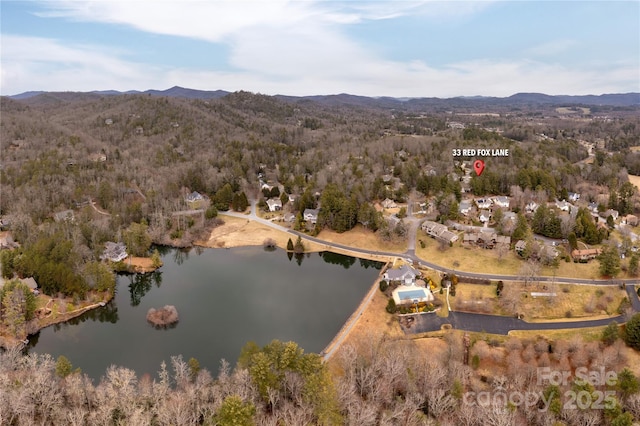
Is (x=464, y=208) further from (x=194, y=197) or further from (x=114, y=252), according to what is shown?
(x=114, y=252)

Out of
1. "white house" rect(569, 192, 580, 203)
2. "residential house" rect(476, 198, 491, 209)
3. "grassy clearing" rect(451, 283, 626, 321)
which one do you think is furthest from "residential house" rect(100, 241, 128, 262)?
"white house" rect(569, 192, 580, 203)

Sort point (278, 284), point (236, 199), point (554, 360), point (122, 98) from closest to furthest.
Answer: point (554, 360), point (278, 284), point (236, 199), point (122, 98)

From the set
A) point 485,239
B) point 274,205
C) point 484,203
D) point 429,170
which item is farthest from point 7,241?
point 429,170

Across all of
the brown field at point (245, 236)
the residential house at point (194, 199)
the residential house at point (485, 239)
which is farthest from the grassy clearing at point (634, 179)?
the residential house at point (194, 199)

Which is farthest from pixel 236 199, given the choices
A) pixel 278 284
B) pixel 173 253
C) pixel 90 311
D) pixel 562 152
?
pixel 562 152

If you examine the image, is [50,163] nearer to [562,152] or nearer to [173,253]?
[173,253]

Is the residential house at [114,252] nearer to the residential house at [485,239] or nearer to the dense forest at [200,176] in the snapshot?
the dense forest at [200,176]
